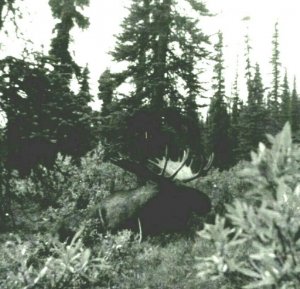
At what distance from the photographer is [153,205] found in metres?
12.7

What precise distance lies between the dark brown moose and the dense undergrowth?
0.38m

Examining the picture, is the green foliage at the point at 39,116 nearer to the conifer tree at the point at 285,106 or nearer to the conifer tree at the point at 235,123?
the conifer tree at the point at 235,123

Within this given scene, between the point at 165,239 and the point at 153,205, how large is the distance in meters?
1.06

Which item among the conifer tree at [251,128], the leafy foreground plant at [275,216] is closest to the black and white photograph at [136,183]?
the leafy foreground plant at [275,216]

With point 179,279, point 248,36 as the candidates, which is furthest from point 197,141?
point 248,36

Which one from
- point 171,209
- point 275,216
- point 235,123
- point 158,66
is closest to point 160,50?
point 158,66

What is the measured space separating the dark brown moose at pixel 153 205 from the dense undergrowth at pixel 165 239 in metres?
0.38

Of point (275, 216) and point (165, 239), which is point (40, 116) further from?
point (165, 239)

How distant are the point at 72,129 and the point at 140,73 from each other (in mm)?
13122

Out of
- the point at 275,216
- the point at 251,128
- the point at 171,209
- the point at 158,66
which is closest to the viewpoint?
the point at 275,216

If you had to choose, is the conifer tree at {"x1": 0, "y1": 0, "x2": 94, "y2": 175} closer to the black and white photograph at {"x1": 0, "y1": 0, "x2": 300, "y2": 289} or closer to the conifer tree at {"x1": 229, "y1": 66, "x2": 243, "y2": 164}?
the black and white photograph at {"x1": 0, "y1": 0, "x2": 300, "y2": 289}

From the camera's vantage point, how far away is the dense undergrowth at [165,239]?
229cm

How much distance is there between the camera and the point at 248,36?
208ft

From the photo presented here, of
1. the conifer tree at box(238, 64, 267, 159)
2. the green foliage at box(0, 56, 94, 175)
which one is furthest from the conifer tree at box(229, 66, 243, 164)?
the green foliage at box(0, 56, 94, 175)
